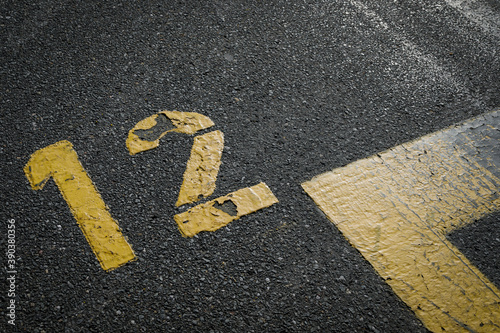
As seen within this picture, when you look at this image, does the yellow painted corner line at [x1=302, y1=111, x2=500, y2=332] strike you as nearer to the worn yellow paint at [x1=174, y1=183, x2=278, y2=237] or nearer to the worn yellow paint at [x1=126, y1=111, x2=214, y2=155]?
the worn yellow paint at [x1=174, y1=183, x2=278, y2=237]

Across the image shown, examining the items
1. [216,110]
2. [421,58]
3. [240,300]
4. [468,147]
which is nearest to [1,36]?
[216,110]

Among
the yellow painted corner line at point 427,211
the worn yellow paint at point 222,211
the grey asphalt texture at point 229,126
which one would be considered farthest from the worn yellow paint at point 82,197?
the yellow painted corner line at point 427,211

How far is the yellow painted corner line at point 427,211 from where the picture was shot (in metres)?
1.97

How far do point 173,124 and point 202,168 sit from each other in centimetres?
41

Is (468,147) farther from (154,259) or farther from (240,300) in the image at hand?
(154,259)

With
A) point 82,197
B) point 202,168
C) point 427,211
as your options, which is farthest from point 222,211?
point 427,211

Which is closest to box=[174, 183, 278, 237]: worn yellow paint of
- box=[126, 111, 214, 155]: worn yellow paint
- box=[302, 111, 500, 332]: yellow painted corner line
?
box=[302, 111, 500, 332]: yellow painted corner line

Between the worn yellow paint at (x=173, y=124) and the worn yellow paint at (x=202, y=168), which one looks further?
the worn yellow paint at (x=173, y=124)

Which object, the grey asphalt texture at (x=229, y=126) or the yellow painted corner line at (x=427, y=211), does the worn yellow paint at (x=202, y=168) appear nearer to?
the grey asphalt texture at (x=229, y=126)

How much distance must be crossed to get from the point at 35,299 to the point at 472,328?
6.78 feet

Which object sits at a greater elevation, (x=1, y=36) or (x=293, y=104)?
(x=1, y=36)

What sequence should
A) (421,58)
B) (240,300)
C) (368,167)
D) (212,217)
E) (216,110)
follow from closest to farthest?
(240,300) → (212,217) → (368,167) → (216,110) → (421,58)

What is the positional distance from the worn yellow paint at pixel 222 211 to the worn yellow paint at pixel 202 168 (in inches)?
3.3

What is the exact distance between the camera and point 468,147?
2600 millimetres
